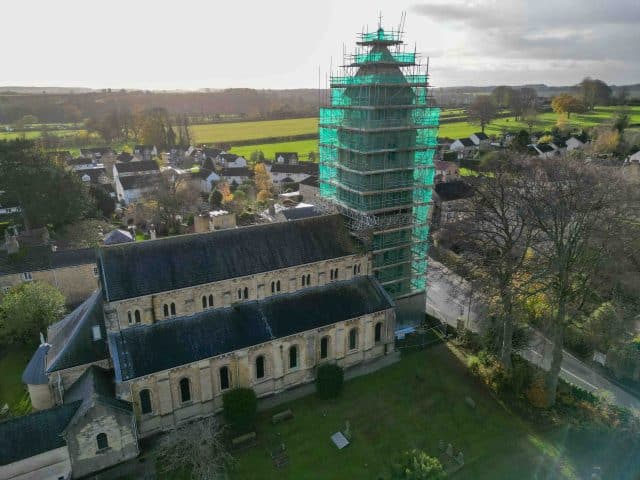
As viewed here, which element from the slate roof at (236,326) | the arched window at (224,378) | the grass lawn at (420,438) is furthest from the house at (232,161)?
the grass lawn at (420,438)

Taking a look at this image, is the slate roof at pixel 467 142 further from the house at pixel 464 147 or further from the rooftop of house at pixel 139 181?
the rooftop of house at pixel 139 181

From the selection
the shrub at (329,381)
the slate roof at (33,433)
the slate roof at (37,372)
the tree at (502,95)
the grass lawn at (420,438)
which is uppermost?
the tree at (502,95)

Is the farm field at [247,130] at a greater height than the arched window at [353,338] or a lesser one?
greater

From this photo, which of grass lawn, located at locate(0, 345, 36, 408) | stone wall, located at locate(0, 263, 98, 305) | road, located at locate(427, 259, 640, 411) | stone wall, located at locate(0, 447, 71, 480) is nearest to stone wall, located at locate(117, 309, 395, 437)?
stone wall, located at locate(0, 447, 71, 480)

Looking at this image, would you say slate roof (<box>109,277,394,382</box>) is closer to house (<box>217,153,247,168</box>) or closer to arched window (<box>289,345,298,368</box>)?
arched window (<box>289,345,298,368</box>)

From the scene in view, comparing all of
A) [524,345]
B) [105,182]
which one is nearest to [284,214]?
[524,345]
